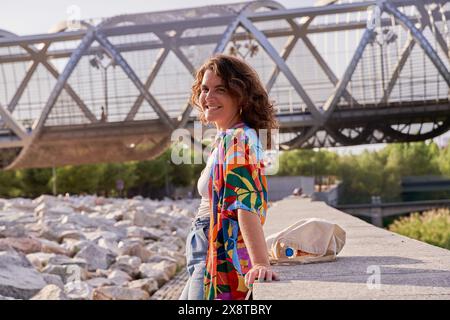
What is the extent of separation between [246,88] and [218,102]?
143mm

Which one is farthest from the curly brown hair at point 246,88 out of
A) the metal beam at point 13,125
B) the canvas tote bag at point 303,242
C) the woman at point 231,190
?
the metal beam at point 13,125

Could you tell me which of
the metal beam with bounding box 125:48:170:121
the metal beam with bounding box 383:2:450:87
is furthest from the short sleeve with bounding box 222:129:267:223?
the metal beam with bounding box 125:48:170:121

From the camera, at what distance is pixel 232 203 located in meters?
3.15

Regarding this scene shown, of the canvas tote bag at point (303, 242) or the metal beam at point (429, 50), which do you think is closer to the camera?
the canvas tote bag at point (303, 242)

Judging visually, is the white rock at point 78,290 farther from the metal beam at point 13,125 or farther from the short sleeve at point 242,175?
the metal beam at point 13,125

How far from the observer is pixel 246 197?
313 centimetres

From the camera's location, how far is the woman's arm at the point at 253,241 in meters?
3.11

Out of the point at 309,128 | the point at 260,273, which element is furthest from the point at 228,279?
the point at 309,128

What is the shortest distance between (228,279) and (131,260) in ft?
36.3

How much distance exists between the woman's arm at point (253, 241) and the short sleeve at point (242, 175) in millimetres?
35

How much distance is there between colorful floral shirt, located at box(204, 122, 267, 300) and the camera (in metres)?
3.13

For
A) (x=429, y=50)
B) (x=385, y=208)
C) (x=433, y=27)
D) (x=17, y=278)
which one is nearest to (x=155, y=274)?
(x=17, y=278)
